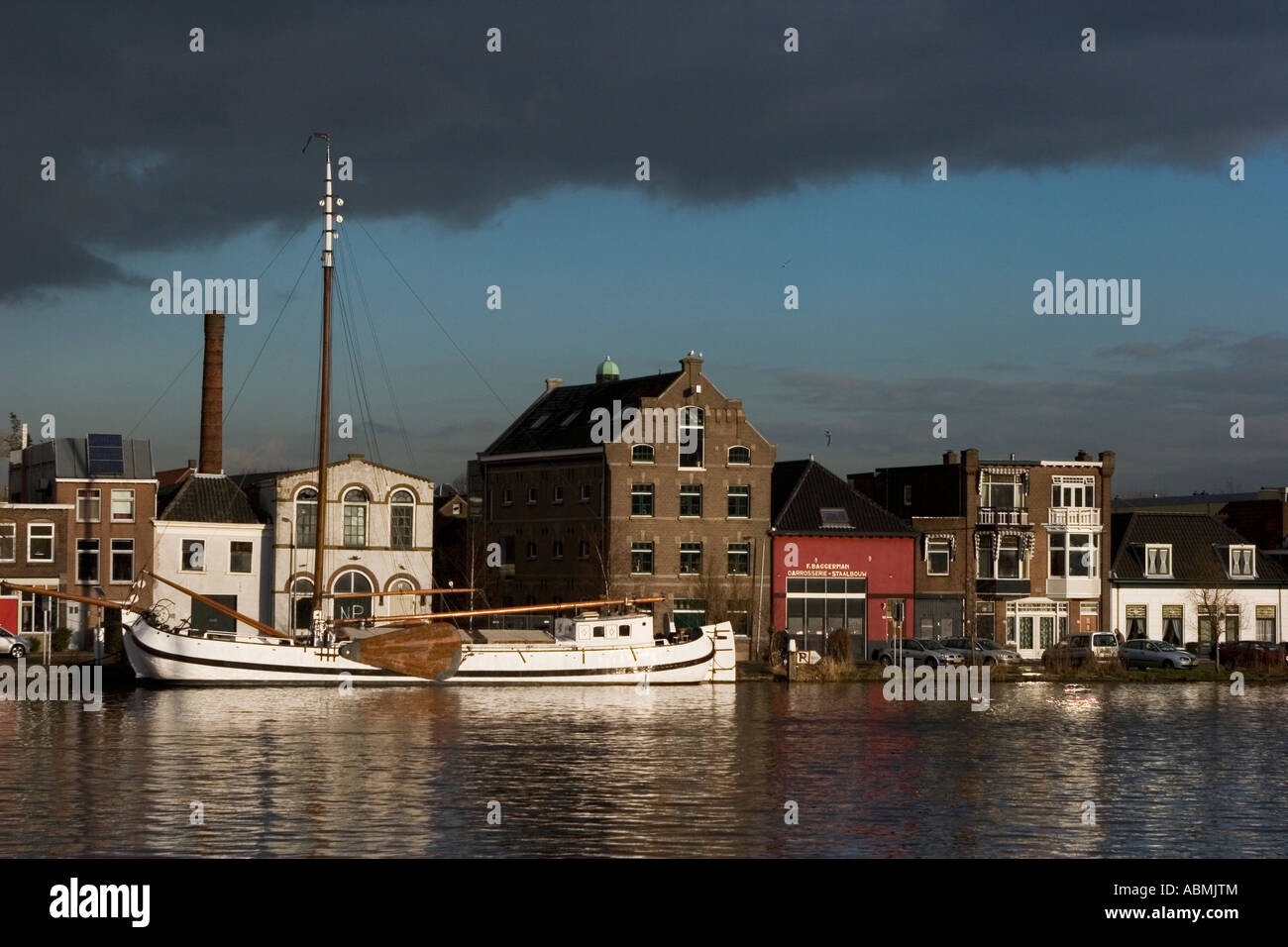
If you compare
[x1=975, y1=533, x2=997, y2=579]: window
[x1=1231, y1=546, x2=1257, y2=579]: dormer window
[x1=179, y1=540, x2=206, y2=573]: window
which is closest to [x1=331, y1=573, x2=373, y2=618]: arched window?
[x1=179, y1=540, x2=206, y2=573]: window

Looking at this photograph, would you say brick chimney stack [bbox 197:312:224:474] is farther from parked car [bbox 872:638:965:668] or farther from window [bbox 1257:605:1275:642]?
window [bbox 1257:605:1275:642]

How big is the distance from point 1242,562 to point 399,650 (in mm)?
49597

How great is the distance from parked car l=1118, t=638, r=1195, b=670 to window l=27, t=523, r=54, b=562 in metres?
49.2

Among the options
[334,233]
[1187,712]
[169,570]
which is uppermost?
[334,233]

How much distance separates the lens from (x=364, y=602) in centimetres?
7894

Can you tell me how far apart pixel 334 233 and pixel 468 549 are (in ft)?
77.3

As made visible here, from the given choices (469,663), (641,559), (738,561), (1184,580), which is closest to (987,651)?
(738,561)

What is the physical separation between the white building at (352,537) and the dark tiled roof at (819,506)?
1775cm

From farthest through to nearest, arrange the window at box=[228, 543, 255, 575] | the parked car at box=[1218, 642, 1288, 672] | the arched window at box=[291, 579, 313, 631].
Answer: the parked car at box=[1218, 642, 1288, 672]
the window at box=[228, 543, 255, 575]
the arched window at box=[291, 579, 313, 631]

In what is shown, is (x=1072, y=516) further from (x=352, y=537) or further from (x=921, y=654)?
(x=352, y=537)

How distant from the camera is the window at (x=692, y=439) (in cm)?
8012

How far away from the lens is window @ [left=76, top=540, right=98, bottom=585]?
74.8 meters
